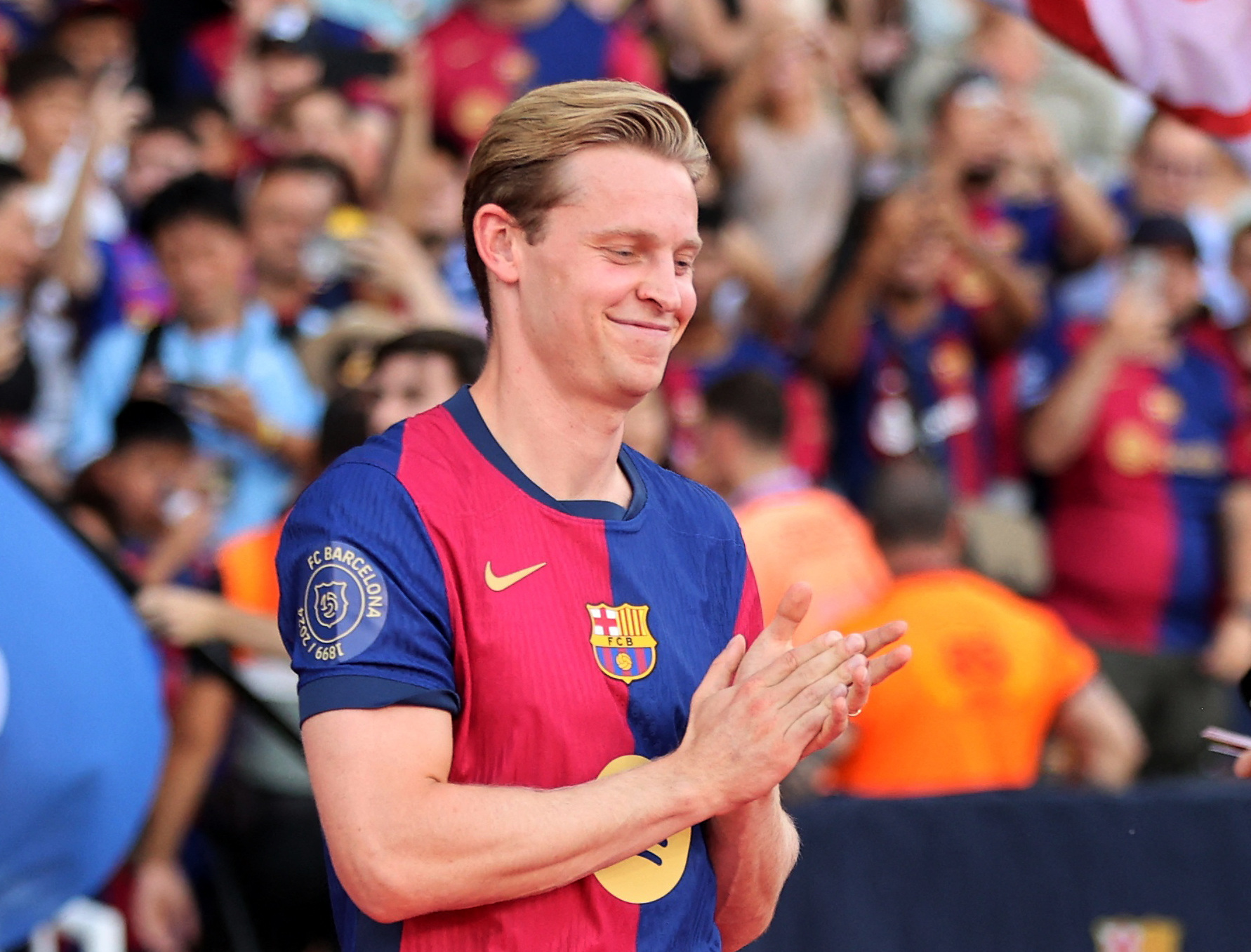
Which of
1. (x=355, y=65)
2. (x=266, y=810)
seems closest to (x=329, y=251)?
(x=355, y=65)

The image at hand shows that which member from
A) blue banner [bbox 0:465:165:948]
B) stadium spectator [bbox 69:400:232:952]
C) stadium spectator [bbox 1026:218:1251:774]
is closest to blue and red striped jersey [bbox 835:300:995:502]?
stadium spectator [bbox 1026:218:1251:774]

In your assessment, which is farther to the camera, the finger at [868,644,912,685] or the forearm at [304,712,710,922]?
the finger at [868,644,912,685]

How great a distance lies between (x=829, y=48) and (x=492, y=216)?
631cm

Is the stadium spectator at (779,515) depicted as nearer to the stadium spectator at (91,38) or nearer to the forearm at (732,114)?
the forearm at (732,114)

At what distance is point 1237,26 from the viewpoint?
3.52 meters

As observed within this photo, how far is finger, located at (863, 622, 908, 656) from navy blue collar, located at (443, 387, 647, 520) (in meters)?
0.41

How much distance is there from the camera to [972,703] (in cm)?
527

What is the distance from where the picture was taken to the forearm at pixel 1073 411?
729cm

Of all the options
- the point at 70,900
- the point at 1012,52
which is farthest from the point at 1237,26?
the point at 1012,52

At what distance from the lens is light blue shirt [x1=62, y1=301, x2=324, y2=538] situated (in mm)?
5988

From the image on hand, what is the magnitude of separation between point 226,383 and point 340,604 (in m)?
4.04

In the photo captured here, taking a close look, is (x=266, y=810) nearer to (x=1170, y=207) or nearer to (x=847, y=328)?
(x=847, y=328)

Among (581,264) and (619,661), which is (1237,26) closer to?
(581,264)

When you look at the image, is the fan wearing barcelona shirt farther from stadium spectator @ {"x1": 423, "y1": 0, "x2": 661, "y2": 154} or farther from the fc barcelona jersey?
stadium spectator @ {"x1": 423, "y1": 0, "x2": 661, "y2": 154}
